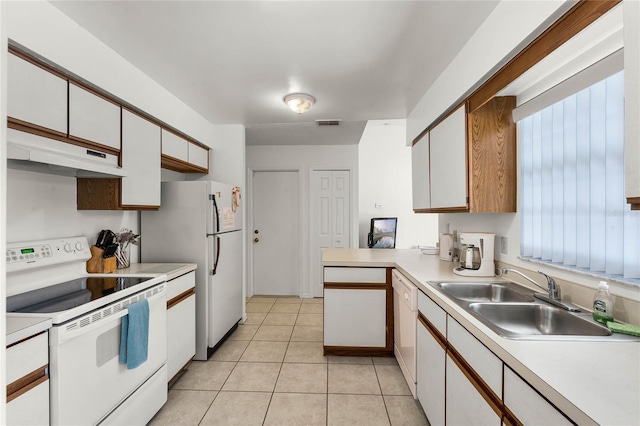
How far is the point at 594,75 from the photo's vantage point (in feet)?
3.97

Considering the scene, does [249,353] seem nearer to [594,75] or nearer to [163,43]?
[163,43]

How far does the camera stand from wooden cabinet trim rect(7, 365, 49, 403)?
1089 millimetres

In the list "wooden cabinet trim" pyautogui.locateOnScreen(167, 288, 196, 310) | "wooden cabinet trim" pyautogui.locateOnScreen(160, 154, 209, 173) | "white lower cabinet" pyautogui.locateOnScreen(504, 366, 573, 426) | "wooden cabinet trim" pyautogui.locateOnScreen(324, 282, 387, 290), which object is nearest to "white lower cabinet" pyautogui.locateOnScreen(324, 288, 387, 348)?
"wooden cabinet trim" pyautogui.locateOnScreen(324, 282, 387, 290)

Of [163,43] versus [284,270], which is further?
[284,270]

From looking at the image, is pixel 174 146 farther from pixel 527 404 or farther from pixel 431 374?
pixel 527 404

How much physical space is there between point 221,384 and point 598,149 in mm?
2751

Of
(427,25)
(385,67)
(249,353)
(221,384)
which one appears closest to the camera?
(427,25)

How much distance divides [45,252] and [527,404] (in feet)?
7.93

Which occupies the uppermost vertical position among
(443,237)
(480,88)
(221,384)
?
(480,88)

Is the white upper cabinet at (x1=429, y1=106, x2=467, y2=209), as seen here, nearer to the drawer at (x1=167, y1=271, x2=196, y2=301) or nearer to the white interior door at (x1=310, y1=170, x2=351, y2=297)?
the drawer at (x1=167, y1=271, x2=196, y2=301)

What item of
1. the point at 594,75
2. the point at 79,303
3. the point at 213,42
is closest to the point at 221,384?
the point at 79,303

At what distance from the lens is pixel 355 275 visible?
263cm

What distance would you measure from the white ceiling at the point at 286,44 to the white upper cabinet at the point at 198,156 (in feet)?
1.48

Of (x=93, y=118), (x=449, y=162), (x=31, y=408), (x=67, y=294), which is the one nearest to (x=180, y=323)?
(x=67, y=294)
